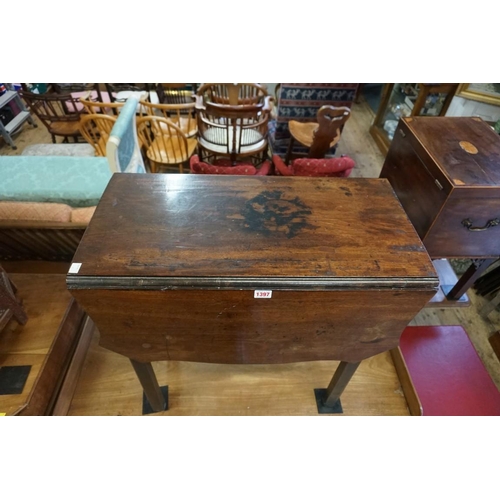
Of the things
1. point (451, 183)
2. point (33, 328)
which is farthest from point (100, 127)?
point (451, 183)

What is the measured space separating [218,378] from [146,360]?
1.92ft

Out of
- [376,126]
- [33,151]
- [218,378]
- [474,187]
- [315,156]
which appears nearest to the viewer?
[474,187]

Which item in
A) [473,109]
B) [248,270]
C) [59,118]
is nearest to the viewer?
[248,270]

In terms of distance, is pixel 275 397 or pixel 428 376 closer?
pixel 275 397

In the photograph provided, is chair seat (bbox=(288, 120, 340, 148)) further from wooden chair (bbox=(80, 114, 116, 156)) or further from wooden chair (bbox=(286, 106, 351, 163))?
wooden chair (bbox=(80, 114, 116, 156))

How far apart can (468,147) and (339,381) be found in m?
1.17

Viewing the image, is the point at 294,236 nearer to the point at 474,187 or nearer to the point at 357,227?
the point at 357,227

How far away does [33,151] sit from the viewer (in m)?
2.62

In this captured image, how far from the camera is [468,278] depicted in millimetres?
1762

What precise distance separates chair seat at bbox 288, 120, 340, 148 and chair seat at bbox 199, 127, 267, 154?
0.35 m

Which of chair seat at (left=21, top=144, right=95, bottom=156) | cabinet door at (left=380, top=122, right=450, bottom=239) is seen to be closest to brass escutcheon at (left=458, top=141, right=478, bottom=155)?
cabinet door at (left=380, top=122, right=450, bottom=239)

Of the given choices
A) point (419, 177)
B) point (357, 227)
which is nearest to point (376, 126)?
point (419, 177)

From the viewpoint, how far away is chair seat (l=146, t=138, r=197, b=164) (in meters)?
2.59

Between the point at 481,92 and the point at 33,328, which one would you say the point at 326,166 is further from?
the point at 33,328
